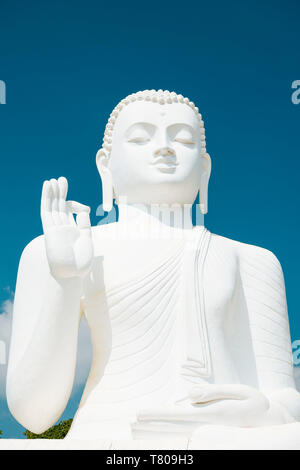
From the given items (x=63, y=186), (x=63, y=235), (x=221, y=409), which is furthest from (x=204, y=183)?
(x=221, y=409)

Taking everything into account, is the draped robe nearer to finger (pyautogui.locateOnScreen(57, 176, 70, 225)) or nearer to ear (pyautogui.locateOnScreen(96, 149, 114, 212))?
finger (pyautogui.locateOnScreen(57, 176, 70, 225))

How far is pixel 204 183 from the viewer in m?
6.09

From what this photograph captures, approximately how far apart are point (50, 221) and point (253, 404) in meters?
1.84

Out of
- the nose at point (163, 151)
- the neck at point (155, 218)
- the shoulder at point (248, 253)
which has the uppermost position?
the nose at point (163, 151)

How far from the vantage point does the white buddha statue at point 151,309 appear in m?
4.66

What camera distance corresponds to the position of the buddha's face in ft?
18.3

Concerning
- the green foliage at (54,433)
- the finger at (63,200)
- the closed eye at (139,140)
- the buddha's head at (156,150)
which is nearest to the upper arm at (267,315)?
the buddha's head at (156,150)

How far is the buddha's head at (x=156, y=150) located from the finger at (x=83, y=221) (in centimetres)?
76

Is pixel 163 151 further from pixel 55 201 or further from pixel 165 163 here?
pixel 55 201

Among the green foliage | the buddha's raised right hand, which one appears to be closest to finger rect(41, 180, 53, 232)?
the buddha's raised right hand

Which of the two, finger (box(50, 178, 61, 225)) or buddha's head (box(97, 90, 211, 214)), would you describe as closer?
finger (box(50, 178, 61, 225))

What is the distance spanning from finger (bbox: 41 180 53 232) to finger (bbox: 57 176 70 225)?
8 cm

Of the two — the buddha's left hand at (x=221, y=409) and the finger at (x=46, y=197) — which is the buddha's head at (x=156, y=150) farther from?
the buddha's left hand at (x=221, y=409)

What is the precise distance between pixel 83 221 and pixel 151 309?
0.80 meters
